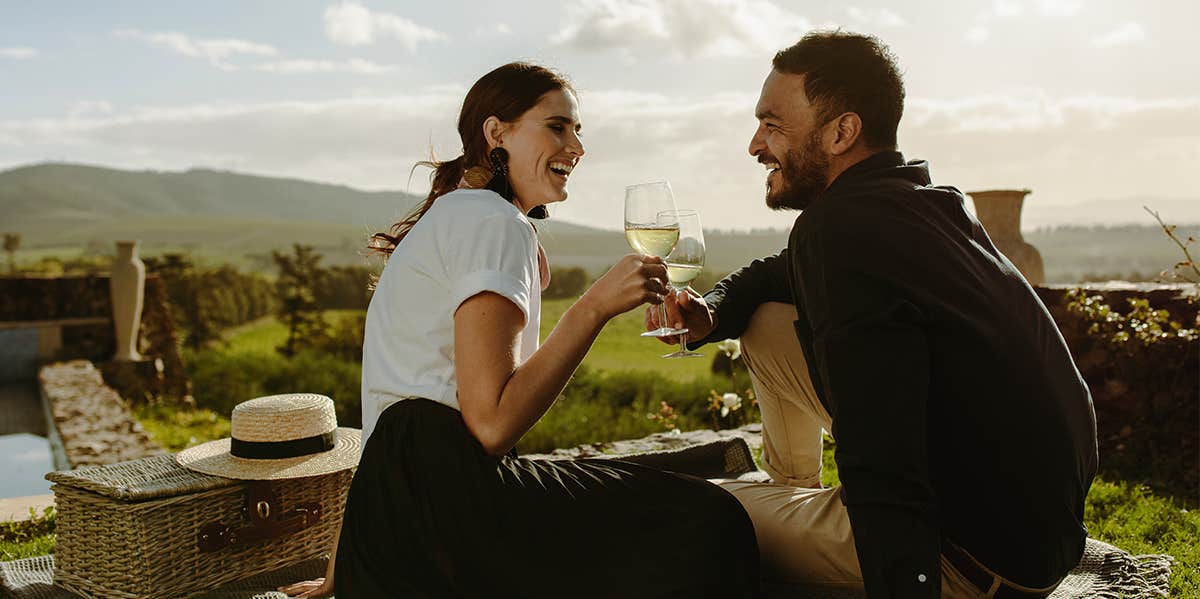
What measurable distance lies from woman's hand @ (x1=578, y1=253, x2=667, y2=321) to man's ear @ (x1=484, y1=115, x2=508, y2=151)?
0.69m

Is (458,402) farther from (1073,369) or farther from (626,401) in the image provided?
(626,401)

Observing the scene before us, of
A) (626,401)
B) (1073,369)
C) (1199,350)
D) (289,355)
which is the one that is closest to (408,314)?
(1073,369)

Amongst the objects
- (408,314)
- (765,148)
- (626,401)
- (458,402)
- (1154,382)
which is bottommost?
(626,401)

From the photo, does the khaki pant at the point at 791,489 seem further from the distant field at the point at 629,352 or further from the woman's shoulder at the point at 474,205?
the distant field at the point at 629,352

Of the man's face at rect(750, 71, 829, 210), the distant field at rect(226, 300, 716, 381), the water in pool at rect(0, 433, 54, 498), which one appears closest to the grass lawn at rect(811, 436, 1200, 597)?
the man's face at rect(750, 71, 829, 210)

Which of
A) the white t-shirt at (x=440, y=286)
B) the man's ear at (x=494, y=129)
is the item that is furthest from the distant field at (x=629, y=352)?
the white t-shirt at (x=440, y=286)

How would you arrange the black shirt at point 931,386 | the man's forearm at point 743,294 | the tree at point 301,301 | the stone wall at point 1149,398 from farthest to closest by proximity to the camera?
the tree at point 301,301
the stone wall at point 1149,398
the man's forearm at point 743,294
the black shirt at point 931,386

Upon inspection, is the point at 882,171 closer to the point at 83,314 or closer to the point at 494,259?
the point at 494,259

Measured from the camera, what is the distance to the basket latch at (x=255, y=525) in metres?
3.12

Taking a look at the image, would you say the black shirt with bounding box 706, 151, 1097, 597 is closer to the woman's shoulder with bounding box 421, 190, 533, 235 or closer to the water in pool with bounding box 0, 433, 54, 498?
the woman's shoulder with bounding box 421, 190, 533, 235

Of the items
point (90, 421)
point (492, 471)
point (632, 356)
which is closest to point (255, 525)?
point (492, 471)

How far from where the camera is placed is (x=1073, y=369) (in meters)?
2.17

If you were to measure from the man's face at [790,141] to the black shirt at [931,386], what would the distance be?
232mm

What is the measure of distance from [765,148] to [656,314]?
2.12 ft
